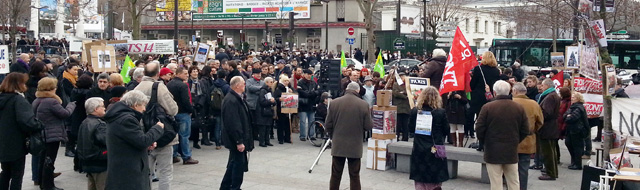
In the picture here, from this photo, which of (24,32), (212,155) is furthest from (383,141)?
(24,32)

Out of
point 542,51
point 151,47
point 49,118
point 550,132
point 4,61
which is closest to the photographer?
point 49,118

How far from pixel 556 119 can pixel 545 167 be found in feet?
2.68

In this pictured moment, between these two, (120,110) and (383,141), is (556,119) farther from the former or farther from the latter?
(120,110)

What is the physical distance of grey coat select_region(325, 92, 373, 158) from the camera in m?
8.48

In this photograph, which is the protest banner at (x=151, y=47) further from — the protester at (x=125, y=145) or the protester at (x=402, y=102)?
the protester at (x=125, y=145)

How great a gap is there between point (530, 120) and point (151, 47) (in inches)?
476

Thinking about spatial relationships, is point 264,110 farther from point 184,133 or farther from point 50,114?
point 50,114

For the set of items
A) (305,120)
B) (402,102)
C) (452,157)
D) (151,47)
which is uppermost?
(151,47)

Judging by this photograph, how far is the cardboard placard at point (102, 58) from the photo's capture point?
14266mm

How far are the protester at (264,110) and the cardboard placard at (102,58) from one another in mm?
3961

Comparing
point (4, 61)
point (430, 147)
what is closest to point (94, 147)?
point (430, 147)

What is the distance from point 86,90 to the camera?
10055 millimetres

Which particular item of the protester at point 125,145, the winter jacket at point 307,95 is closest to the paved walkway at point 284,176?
the winter jacket at point 307,95

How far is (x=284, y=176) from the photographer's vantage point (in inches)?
407
